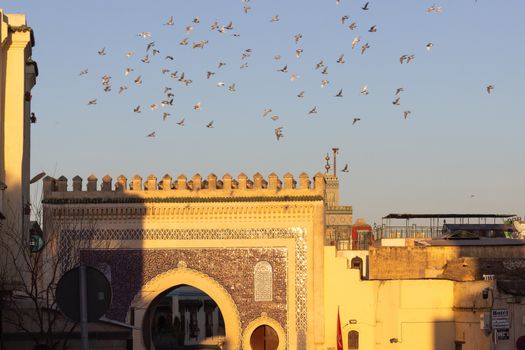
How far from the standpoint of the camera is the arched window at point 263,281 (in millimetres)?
34219

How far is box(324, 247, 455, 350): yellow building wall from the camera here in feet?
112

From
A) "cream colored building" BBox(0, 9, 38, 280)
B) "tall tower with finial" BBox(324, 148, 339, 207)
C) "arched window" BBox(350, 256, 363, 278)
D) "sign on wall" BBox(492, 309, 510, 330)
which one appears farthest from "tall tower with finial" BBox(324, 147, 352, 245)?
"cream colored building" BBox(0, 9, 38, 280)

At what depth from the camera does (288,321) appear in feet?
112

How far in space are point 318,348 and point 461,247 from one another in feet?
22.3

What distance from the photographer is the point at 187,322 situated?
5422 centimetres

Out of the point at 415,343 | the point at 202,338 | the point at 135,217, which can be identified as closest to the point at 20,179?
the point at 135,217

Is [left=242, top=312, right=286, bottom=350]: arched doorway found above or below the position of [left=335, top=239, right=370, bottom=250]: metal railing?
below

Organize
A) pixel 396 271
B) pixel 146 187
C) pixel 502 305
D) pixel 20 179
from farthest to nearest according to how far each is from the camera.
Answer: pixel 396 271 < pixel 146 187 < pixel 502 305 < pixel 20 179

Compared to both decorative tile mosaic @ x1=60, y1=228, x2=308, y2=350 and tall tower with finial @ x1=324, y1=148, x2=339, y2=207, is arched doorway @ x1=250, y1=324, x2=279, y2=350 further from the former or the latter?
tall tower with finial @ x1=324, y1=148, x2=339, y2=207

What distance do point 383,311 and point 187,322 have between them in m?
21.4

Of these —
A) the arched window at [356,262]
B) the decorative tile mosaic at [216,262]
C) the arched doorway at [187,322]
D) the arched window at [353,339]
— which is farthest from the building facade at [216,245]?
the arched doorway at [187,322]

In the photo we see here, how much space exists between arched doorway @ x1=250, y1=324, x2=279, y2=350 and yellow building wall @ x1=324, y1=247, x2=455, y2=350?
1473mm

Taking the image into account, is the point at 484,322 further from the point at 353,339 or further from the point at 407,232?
the point at 407,232

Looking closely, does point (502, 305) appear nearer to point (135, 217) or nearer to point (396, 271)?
point (396, 271)
